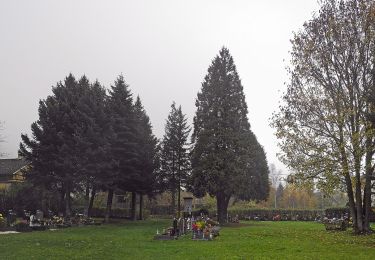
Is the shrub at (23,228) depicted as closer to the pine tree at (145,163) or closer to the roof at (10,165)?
the pine tree at (145,163)

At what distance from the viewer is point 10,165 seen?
221ft

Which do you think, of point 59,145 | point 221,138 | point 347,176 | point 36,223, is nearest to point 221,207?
point 221,138

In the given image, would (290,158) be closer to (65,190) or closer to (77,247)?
(77,247)

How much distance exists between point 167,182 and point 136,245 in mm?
29644

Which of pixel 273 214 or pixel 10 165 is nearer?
pixel 10 165

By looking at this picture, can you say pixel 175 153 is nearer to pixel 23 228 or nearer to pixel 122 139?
pixel 122 139

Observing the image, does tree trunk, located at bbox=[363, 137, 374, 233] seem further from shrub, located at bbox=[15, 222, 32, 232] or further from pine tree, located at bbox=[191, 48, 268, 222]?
shrub, located at bbox=[15, 222, 32, 232]

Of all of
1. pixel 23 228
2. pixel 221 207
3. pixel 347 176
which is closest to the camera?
pixel 347 176

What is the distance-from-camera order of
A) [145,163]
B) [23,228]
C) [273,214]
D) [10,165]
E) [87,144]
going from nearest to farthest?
[23,228] → [87,144] → [145,163] → [10,165] → [273,214]

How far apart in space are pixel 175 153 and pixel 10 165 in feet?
93.9

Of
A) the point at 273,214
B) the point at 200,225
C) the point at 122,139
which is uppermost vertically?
the point at 122,139

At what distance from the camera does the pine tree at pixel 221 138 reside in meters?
44.7

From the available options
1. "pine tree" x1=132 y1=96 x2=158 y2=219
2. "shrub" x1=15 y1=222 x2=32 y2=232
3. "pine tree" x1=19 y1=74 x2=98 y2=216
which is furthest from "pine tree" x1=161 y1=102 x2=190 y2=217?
"shrub" x1=15 y1=222 x2=32 y2=232

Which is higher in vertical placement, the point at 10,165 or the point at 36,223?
the point at 10,165
